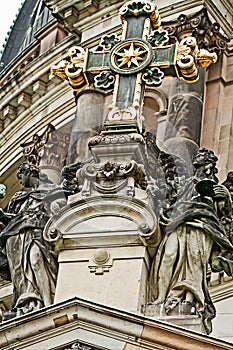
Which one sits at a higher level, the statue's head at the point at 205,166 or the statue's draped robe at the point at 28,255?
the statue's head at the point at 205,166

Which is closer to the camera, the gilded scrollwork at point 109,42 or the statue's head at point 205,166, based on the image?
the statue's head at point 205,166

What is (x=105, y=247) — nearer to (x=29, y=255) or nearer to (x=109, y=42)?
(x=29, y=255)

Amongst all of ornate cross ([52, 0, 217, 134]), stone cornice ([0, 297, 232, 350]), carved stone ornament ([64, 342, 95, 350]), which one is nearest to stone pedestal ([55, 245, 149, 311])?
stone cornice ([0, 297, 232, 350])

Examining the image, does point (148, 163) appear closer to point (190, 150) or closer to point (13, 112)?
point (190, 150)

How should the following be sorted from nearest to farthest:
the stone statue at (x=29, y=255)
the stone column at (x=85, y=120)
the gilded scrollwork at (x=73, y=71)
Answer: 1. the stone statue at (x=29, y=255)
2. the gilded scrollwork at (x=73, y=71)
3. the stone column at (x=85, y=120)

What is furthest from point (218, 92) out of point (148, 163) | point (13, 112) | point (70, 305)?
point (70, 305)

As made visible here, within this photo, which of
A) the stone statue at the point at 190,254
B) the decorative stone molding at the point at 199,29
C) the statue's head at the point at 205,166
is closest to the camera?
the stone statue at the point at 190,254

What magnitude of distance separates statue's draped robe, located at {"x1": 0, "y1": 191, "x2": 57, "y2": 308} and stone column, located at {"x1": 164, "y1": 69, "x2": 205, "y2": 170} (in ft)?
23.3

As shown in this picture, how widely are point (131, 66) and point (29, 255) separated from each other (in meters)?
1.91

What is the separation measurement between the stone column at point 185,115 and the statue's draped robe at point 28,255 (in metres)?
7.11

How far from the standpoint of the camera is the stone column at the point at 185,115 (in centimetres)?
2234

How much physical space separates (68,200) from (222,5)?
33.9 ft

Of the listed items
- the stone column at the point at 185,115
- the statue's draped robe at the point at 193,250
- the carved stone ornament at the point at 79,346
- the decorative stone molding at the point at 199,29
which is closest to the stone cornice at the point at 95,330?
the carved stone ornament at the point at 79,346

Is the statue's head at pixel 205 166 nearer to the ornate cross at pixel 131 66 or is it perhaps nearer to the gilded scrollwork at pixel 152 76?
the ornate cross at pixel 131 66
